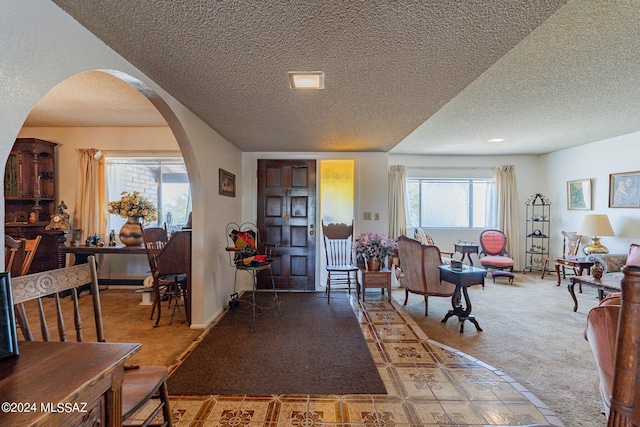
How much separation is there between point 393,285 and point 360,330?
220 centimetres

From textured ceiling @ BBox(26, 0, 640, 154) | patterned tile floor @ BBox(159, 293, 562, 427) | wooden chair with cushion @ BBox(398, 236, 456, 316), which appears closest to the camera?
textured ceiling @ BBox(26, 0, 640, 154)

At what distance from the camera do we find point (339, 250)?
16.1ft

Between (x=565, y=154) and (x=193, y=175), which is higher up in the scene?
(x=565, y=154)

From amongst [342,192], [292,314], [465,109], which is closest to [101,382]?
[292,314]

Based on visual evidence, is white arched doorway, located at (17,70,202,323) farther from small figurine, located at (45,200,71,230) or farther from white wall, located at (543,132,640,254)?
white wall, located at (543,132,640,254)

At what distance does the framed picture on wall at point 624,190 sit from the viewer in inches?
180

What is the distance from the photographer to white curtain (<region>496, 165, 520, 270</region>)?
622 cm

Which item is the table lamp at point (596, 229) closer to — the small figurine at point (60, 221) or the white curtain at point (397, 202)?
the white curtain at point (397, 202)

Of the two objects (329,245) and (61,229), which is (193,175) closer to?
(329,245)

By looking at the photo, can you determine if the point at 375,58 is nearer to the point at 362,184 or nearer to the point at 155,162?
the point at 362,184

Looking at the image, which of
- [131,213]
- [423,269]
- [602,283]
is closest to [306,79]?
[423,269]

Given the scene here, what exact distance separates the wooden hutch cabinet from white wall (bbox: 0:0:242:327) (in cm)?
267

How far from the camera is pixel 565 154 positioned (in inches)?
230

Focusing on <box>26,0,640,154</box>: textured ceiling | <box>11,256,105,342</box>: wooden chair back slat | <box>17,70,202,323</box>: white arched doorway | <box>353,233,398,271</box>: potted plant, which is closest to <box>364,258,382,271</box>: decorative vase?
<box>353,233,398,271</box>: potted plant
